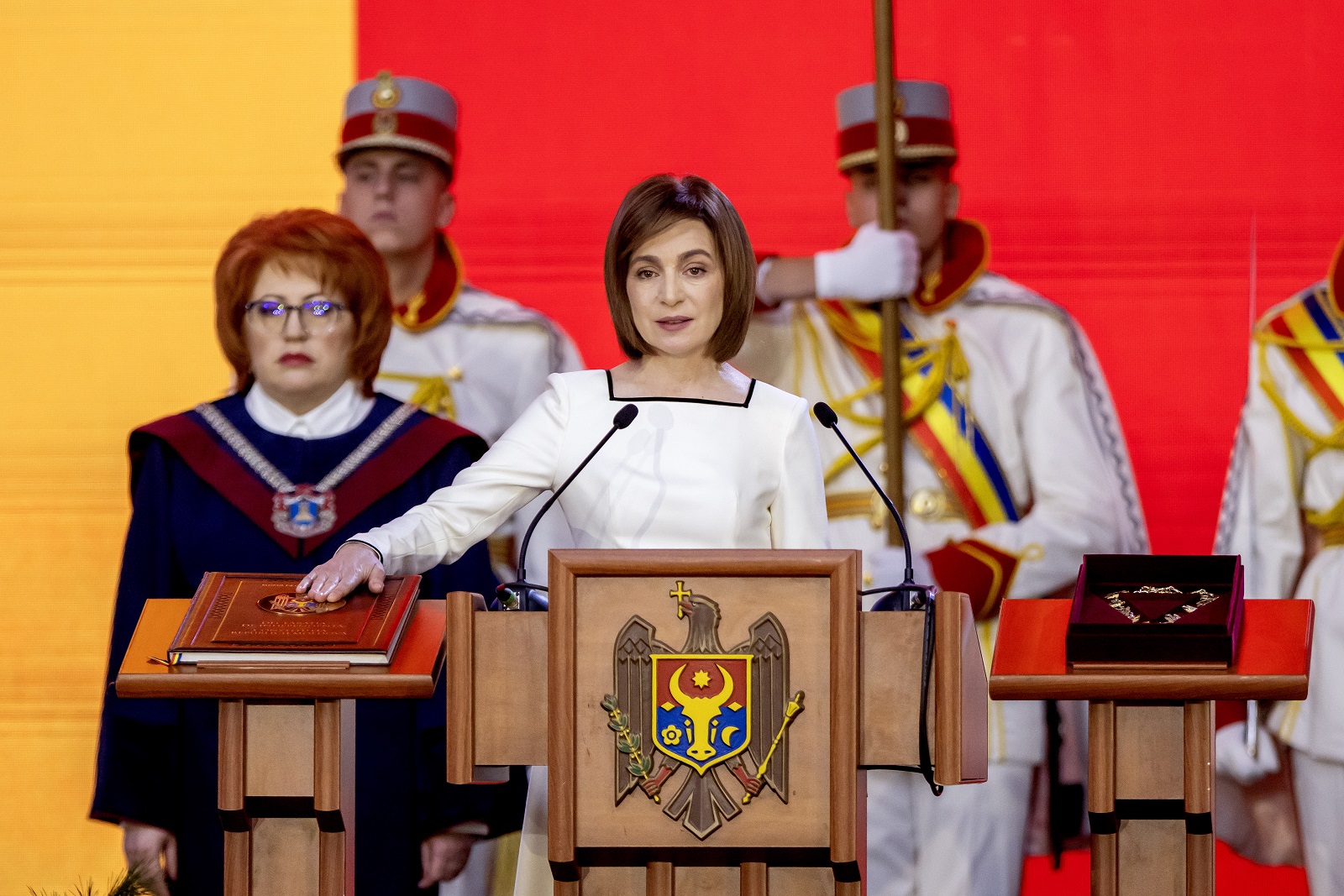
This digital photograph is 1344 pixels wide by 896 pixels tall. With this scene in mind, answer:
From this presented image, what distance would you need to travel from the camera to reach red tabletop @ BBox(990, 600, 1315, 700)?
2215mm

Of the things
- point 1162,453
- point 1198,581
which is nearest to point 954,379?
point 1162,453

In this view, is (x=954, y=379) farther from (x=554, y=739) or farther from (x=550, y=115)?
(x=554, y=739)

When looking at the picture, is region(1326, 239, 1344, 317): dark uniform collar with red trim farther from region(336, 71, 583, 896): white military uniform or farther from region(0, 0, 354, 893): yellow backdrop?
region(0, 0, 354, 893): yellow backdrop

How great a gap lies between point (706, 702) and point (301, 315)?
1569 mm

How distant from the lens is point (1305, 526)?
4.02 m

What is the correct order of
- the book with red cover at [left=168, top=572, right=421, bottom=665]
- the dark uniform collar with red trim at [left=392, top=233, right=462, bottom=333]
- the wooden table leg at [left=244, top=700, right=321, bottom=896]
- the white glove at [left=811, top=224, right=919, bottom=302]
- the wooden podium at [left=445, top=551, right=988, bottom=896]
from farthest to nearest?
the dark uniform collar with red trim at [left=392, top=233, right=462, bottom=333] < the white glove at [left=811, top=224, right=919, bottom=302] < the wooden table leg at [left=244, top=700, right=321, bottom=896] < the book with red cover at [left=168, top=572, right=421, bottom=665] < the wooden podium at [left=445, top=551, right=988, bottom=896]

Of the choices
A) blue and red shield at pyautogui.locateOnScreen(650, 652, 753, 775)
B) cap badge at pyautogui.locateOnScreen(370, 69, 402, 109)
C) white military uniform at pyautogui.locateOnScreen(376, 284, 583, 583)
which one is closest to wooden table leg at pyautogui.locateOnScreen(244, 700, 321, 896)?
blue and red shield at pyautogui.locateOnScreen(650, 652, 753, 775)

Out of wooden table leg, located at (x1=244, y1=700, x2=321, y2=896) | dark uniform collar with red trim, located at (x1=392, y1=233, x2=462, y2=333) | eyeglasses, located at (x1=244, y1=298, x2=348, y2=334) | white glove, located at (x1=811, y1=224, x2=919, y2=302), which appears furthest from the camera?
dark uniform collar with red trim, located at (x1=392, y1=233, x2=462, y2=333)

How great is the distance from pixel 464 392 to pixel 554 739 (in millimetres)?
2057

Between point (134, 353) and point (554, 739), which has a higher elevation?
point (134, 353)

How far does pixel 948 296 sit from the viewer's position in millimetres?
4180

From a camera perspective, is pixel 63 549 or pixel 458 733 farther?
pixel 63 549

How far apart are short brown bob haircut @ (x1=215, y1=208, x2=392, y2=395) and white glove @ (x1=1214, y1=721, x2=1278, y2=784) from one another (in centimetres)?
207

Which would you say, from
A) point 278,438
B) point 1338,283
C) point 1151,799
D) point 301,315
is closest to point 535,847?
point 1151,799
